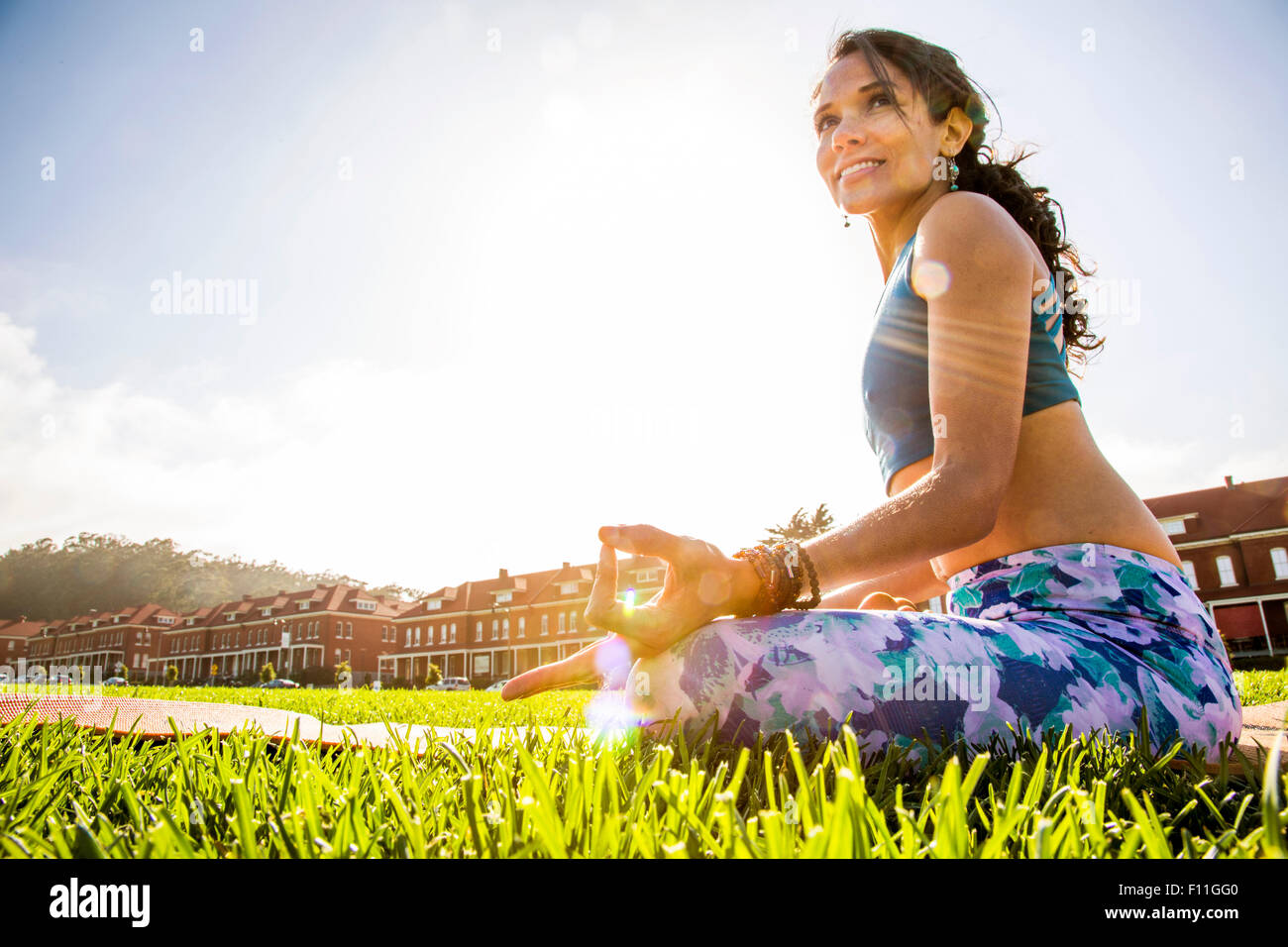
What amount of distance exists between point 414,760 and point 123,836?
2.80 feet

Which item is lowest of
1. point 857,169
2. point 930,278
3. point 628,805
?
point 628,805

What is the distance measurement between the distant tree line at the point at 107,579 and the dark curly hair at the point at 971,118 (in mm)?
123095

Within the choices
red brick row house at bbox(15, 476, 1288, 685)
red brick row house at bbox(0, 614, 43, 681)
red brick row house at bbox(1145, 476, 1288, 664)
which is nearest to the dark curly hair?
red brick row house at bbox(15, 476, 1288, 685)

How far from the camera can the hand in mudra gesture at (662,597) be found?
1.69 meters

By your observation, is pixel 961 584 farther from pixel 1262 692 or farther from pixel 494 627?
pixel 494 627

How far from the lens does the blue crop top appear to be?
7.23 ft

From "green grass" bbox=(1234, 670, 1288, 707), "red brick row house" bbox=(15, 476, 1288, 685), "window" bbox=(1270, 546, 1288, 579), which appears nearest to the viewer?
"green grass" bbox=(1234, 670, 1288, 707)

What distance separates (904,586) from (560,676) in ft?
5.46

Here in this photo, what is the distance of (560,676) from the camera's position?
1.92 meters

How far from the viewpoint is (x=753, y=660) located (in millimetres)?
1731

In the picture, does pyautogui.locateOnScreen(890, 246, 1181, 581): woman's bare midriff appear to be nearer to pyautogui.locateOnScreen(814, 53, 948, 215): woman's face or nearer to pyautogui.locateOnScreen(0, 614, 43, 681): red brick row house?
pyautogui.locateOnScreen(814, 53, 948, 215): woman's face

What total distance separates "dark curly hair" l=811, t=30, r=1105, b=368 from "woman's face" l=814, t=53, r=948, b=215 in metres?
0.04

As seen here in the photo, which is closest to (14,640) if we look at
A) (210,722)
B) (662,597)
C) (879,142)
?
(210,722)
